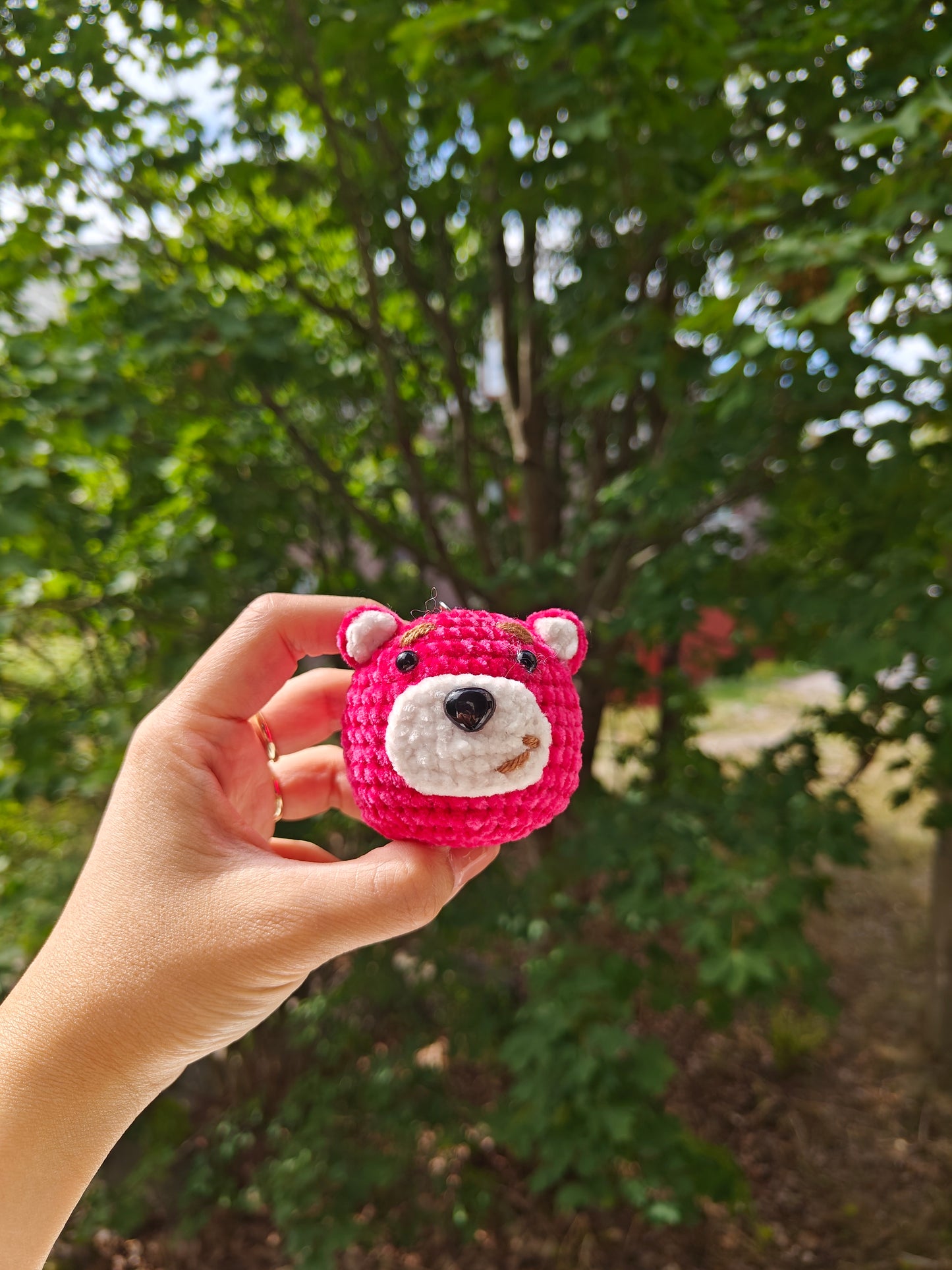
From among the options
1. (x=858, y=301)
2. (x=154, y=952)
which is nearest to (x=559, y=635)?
(x=154, y=952)

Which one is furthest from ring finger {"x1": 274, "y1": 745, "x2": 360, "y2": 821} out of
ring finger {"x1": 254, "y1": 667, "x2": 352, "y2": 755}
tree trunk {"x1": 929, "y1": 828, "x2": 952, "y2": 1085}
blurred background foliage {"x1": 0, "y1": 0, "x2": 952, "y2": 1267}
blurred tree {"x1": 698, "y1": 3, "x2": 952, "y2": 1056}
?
tree trunk {"x1": 929, "y1": 828, "x2": 952, "y2": 1085}

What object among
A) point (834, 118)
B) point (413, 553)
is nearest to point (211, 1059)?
point (413, 553)

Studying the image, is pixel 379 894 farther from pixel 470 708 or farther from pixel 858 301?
pixel 858 301

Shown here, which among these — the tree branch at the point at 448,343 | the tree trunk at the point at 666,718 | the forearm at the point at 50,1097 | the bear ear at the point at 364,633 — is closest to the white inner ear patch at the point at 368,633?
the bear ear at the point at 364,633

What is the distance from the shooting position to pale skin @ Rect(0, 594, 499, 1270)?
34.8 inches

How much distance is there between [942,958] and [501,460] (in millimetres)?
3301

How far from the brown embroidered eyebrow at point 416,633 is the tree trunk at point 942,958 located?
353 cm

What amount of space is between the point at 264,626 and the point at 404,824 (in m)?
0.38

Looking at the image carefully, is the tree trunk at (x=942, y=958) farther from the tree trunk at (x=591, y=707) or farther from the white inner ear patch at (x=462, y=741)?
the white inner ear patch at (x=462, y=741)

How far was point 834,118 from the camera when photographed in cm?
194

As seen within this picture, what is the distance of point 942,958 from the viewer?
362cm

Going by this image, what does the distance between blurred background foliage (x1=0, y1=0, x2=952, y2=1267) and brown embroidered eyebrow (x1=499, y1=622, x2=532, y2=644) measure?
2.72 ft

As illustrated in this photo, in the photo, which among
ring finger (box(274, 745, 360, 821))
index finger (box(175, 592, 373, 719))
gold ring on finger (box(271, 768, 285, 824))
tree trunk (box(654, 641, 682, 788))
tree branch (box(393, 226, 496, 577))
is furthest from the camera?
tree trunk (box(654, 641, 682, 788))

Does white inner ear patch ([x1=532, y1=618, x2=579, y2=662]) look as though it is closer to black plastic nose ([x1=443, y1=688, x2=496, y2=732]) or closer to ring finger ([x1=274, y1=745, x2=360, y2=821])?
black plastic nose ([x1=443, y1=688, x2=496, y2=732])
